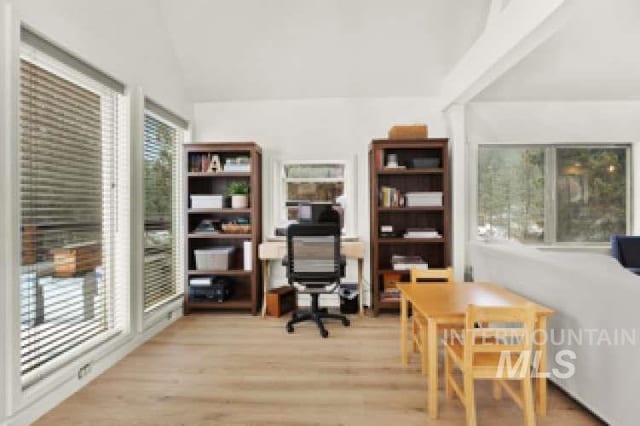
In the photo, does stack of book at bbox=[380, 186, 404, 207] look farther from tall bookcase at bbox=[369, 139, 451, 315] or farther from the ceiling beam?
the ceiling beam

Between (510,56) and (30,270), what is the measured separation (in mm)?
3535

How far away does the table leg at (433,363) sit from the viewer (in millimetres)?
2043

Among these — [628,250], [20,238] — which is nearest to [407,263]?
[628,250]

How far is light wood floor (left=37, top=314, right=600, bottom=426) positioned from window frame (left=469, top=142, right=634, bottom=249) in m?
2.14

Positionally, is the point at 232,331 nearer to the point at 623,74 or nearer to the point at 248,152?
the point at 248,152

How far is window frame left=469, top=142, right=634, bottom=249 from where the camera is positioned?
4504mm

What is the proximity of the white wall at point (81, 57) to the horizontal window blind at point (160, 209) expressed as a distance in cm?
26

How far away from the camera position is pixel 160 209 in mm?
3873

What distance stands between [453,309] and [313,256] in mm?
1749

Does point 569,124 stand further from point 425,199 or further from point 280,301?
point 280,301

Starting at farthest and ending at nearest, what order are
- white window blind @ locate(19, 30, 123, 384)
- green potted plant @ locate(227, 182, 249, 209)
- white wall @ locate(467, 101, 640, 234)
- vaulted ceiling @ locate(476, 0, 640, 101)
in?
white wall @ locate(467, 101, 640, 234) < green potted plant @ locate(227, 182, 249, 209) < vaulted ceiling @ locate(476, 0, 640, 101) < white window blind @ locate(19, 30, 123, 384)

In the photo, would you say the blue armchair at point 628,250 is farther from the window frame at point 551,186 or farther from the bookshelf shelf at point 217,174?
the bookshelf shelf at point 217,174

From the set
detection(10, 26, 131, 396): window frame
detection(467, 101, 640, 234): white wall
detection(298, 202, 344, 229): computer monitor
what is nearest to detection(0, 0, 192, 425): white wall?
detection(10, 26, 131, 396): window frame

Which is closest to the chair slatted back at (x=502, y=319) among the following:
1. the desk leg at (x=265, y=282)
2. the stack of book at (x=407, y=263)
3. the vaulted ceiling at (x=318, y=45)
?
the stack of book at (x=407, y=263)
